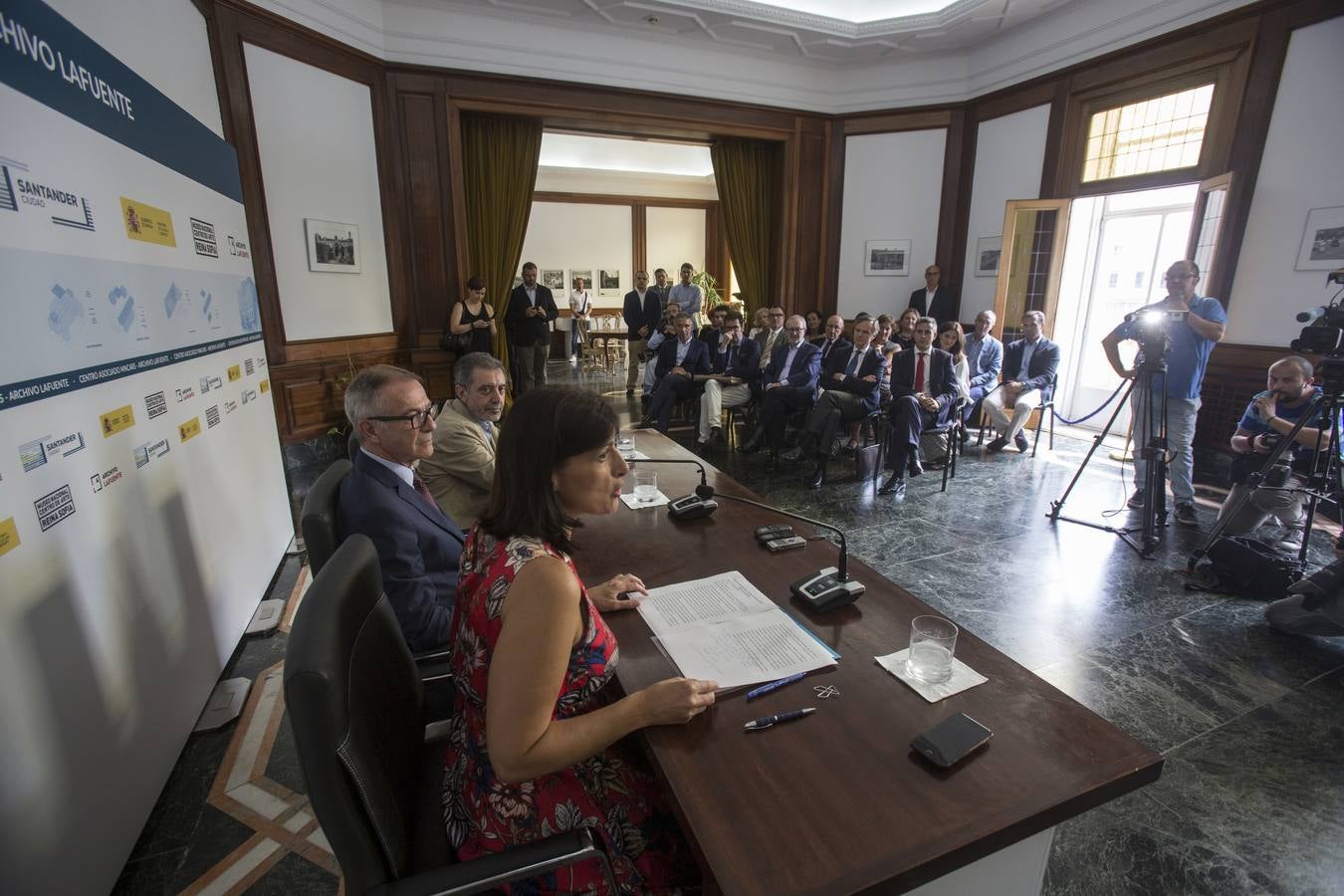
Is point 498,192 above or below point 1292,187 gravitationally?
above

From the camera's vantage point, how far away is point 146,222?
6.44 ft

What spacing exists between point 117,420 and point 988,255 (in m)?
7.19

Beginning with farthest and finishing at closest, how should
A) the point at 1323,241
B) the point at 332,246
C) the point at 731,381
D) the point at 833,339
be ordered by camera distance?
the point at 731,381 < the point at 833,339 < the point at 332,246 < the point at 1323,241

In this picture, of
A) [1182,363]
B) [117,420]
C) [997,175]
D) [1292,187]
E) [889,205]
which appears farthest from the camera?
[889,205]

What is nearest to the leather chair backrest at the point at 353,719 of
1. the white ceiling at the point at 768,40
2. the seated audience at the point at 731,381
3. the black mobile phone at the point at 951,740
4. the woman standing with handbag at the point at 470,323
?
the black mobile phone at the point at 951,740

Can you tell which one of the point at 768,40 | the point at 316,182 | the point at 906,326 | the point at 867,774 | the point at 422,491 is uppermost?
the point at 768,40

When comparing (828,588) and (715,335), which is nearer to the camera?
(828,588)

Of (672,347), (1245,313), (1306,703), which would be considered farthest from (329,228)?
(1245,313)

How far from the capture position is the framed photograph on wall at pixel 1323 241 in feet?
13.1

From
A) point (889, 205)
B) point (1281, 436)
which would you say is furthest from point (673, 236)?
point (1281, 436)

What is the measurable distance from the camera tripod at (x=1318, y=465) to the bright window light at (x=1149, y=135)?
9.73 feet

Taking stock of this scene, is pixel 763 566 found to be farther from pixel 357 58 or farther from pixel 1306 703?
pixel 357 58

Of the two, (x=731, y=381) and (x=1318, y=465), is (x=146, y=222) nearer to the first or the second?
(x=731, y=381)

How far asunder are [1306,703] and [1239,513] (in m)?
1.48
